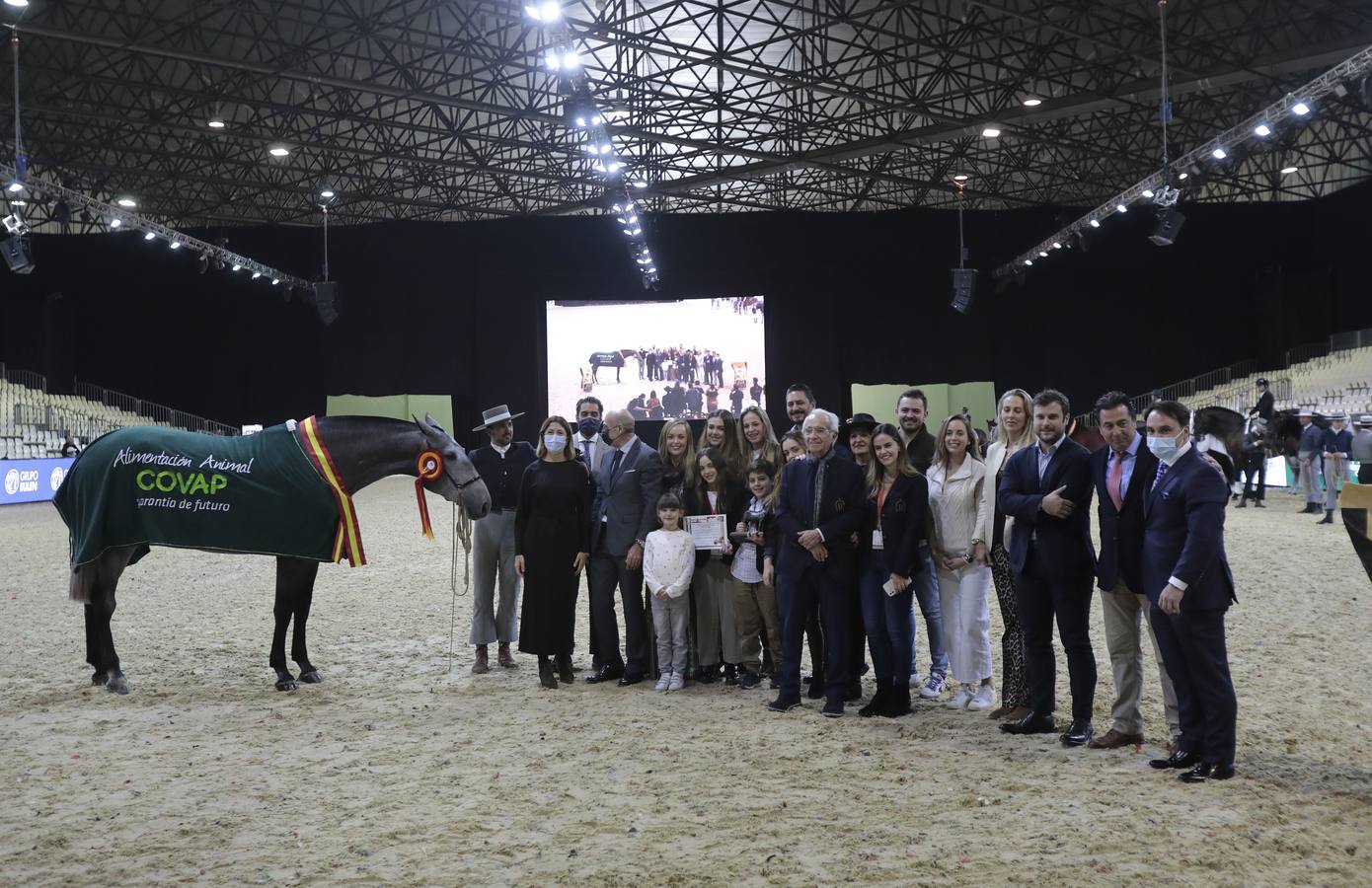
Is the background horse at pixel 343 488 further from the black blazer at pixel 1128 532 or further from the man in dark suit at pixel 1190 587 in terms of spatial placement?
the man in dark suit at pixel 1190 587

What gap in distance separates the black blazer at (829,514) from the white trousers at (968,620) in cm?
47

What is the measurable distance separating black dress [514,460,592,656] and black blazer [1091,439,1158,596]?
2.60 meters

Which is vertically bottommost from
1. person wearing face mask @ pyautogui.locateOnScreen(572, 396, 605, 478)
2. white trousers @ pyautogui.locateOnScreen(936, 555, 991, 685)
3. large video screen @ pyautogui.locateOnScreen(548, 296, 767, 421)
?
→ white trousers @ pyautogui.locateOnScreen(936, 555, 991, 685)

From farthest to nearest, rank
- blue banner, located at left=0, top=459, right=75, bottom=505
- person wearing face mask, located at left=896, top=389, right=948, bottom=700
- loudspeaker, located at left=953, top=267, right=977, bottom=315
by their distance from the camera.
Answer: loudspeaker, located at left=953, top=267, right=977, bottom=315 < blue banner, located at left=0, top=459, right=75, bottom=505 < person wearing face mask, located at left=896, top=389, right=948, bottom=700

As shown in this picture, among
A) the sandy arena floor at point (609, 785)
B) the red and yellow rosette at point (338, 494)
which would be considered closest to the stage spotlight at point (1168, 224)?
the sandy arena floor at point (609, 785)

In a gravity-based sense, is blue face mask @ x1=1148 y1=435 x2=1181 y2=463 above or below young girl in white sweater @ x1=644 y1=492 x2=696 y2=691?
above

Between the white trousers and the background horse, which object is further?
the background horse

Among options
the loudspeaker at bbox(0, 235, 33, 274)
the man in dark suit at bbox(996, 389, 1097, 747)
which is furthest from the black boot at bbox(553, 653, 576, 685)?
the loudspeaker at bbox(0, 235, 33, 274)

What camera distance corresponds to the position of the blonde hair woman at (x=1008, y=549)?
4652mm

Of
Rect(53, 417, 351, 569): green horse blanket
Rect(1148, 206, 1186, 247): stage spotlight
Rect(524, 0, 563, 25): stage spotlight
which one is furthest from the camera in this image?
Rect(1148, 206, 1186, 247): stage spotlight

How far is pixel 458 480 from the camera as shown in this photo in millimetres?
5770

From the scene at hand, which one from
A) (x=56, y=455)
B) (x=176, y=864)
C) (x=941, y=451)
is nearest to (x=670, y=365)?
(x=56, y=455)

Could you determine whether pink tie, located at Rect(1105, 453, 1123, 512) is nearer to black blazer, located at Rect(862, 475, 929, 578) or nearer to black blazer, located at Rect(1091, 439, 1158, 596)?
black blazer, located at Rect(1091, 439, 1158, 596)

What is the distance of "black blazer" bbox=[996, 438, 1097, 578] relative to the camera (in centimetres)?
421
